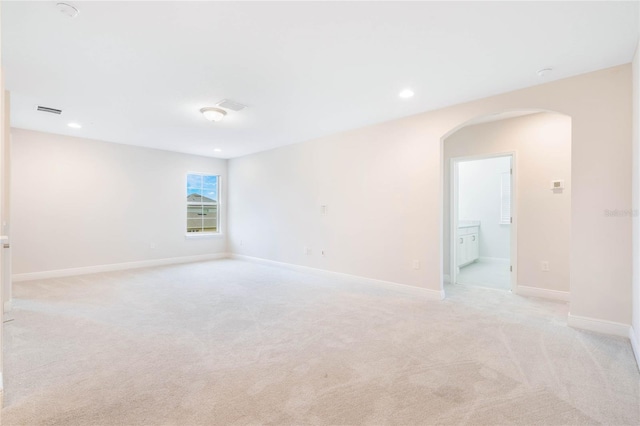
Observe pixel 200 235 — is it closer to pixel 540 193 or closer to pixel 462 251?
pixel 462 251

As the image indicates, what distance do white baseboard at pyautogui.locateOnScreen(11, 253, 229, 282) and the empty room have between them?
43 mm

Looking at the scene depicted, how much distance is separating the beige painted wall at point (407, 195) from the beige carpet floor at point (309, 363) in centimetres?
67

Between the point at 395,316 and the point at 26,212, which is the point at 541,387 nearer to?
the point at 395,316

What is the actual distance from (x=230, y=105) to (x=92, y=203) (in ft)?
13.2

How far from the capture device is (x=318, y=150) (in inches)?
227

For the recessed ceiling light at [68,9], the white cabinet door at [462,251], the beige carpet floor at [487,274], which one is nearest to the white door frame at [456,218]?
the beige carpet floor at [487,274]

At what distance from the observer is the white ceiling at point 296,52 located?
2.15 meters

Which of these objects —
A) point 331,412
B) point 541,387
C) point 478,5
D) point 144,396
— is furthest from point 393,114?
point 144,396

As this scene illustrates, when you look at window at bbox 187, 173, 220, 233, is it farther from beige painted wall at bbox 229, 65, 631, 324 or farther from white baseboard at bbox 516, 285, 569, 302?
white baseboard at bbox 516, 285, 569, 302

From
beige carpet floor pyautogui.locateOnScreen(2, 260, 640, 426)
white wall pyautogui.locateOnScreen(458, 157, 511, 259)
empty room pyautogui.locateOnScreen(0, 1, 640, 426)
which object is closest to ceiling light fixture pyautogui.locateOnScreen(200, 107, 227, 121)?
empty room pyautogui.locateOnScreen(0, 1, 640, 426)

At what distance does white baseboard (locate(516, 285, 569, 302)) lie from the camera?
4.08m

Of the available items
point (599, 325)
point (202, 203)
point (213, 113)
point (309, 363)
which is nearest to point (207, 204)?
point (202, 203)

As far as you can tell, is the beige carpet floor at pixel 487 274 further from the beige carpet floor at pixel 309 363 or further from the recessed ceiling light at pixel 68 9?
the recessed ceiling light at pixel 68 9

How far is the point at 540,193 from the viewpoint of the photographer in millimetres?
4332
